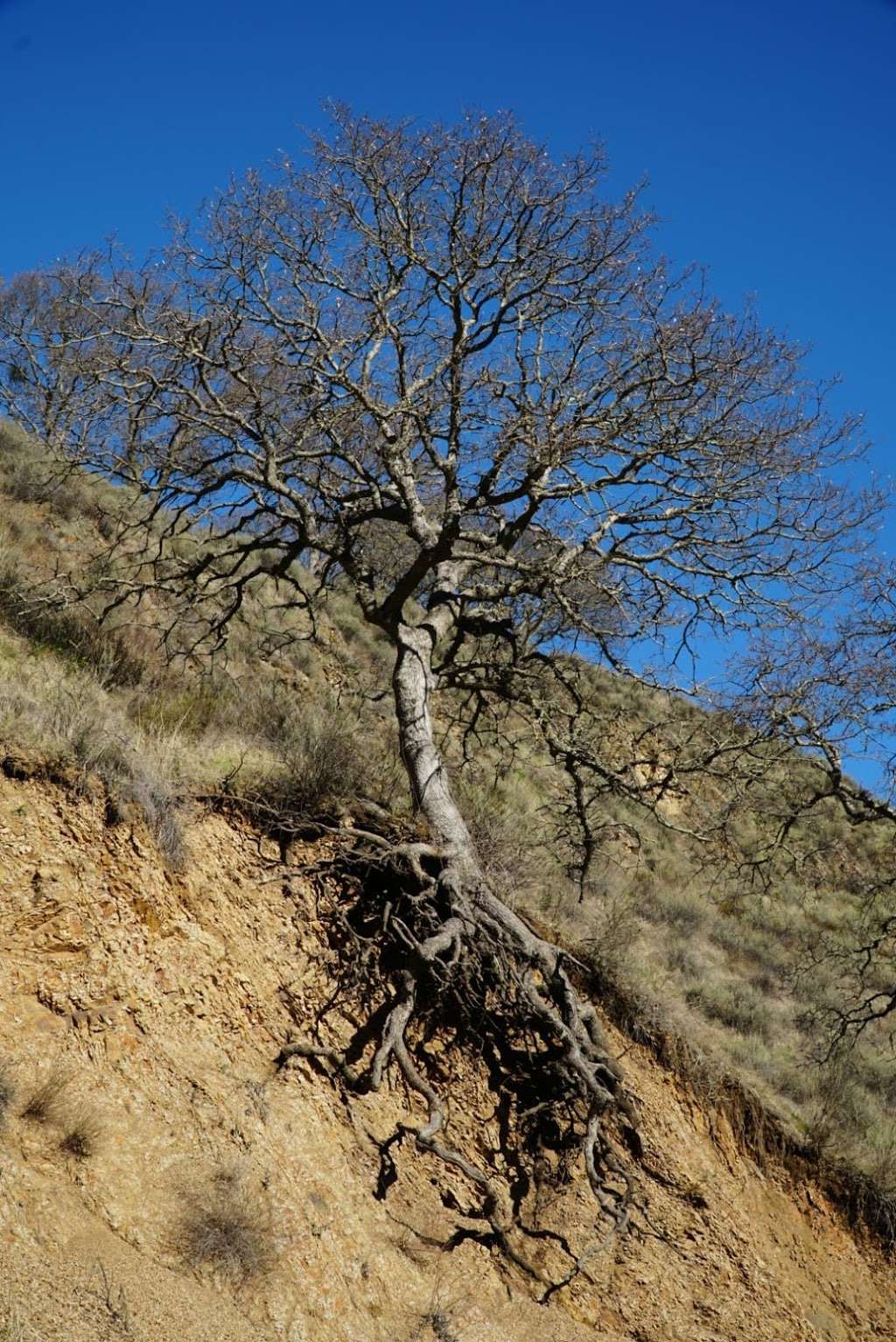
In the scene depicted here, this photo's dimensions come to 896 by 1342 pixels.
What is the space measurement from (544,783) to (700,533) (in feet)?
24.9

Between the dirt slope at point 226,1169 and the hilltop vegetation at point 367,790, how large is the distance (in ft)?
1.61

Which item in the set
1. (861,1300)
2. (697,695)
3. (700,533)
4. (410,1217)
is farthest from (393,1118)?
(700,533)

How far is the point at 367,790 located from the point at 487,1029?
2381 millimetres

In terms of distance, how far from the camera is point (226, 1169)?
589cm

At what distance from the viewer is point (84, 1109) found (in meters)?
5.52

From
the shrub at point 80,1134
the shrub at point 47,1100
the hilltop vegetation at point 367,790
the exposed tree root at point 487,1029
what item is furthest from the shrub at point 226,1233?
the hilltop vegetation at point 367,790

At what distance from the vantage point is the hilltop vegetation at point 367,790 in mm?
8148

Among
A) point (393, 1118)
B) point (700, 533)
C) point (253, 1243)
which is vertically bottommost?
point (253, 1243)

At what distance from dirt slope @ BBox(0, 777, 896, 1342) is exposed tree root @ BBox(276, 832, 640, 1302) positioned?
0.67 ft

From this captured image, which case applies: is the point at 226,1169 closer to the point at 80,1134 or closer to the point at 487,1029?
the point at 80,1134

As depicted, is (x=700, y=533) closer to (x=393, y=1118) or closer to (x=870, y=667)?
(x=870, y=667)

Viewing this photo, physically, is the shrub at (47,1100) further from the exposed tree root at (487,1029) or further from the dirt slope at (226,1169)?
the exposed tree root at (487,1029)

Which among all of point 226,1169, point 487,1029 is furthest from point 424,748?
point 226,1169

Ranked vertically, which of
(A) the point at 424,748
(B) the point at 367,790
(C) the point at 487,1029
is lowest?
(C) the point at 487,1029
